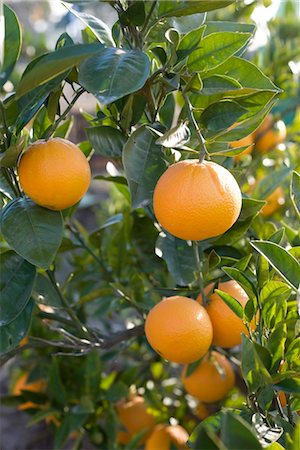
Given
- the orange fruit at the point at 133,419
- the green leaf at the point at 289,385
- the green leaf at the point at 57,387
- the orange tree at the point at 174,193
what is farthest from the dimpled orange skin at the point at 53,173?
the orange fruit at the point at 133,419

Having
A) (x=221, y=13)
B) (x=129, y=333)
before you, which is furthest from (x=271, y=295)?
(x=221, y=13)

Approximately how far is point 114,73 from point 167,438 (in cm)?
89

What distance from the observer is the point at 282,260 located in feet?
2.49

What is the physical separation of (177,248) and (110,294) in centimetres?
35

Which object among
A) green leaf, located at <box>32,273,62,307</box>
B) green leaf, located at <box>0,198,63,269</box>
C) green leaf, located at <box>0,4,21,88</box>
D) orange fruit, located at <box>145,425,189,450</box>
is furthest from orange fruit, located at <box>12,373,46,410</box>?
green leaf, located at <box>0,4,21,88</box>

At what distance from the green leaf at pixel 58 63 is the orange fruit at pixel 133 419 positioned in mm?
969

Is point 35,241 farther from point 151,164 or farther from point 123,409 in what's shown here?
point 123,409

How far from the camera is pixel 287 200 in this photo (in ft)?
4.84

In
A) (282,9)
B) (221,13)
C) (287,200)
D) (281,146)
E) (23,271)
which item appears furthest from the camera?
(282,9)

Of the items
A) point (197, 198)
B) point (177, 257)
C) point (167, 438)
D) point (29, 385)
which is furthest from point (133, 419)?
point (197, 198)

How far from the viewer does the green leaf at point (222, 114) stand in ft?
2.84

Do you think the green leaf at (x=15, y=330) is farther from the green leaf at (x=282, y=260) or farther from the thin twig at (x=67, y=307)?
the green leaf at (x=282, y=260)

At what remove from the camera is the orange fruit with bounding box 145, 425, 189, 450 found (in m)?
1.35

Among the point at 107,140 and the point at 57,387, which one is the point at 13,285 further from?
the point at 57,387
